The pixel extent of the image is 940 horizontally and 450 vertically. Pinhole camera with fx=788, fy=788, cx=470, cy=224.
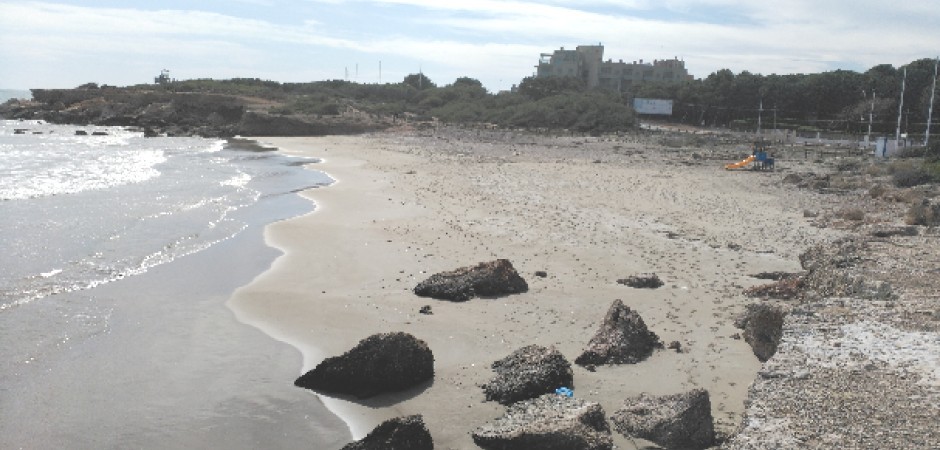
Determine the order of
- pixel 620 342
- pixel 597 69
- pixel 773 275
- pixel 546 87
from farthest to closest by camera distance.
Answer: pixel 597 69 < pixel 546 87 < pixel 773 275 < pixel 620 342

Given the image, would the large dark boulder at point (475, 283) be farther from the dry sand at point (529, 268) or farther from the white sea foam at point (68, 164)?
the white sea foam at point (68, 164)

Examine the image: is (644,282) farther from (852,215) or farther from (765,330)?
(852,215)

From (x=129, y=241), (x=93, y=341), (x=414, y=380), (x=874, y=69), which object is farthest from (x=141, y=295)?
(x=874, y=69)

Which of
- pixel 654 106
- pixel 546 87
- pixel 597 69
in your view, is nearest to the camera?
pixel 654 106

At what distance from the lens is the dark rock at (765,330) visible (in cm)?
814

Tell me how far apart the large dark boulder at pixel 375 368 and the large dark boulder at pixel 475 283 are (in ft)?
10.4

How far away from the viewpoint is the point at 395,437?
6.25 meters

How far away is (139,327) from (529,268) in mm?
6106

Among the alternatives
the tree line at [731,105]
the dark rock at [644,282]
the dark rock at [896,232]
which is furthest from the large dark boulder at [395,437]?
the tree line at [731,105]

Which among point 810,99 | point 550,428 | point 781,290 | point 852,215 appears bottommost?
point 550,428

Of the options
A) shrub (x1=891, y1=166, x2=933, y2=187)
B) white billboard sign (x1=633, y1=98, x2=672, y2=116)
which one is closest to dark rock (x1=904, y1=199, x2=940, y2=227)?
shrub (x1=891, y1=166, x2=933, y2=187)

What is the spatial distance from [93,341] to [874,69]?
7412 cm

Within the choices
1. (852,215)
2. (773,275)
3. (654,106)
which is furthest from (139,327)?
(654,106)

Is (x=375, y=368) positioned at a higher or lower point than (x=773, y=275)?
lower
